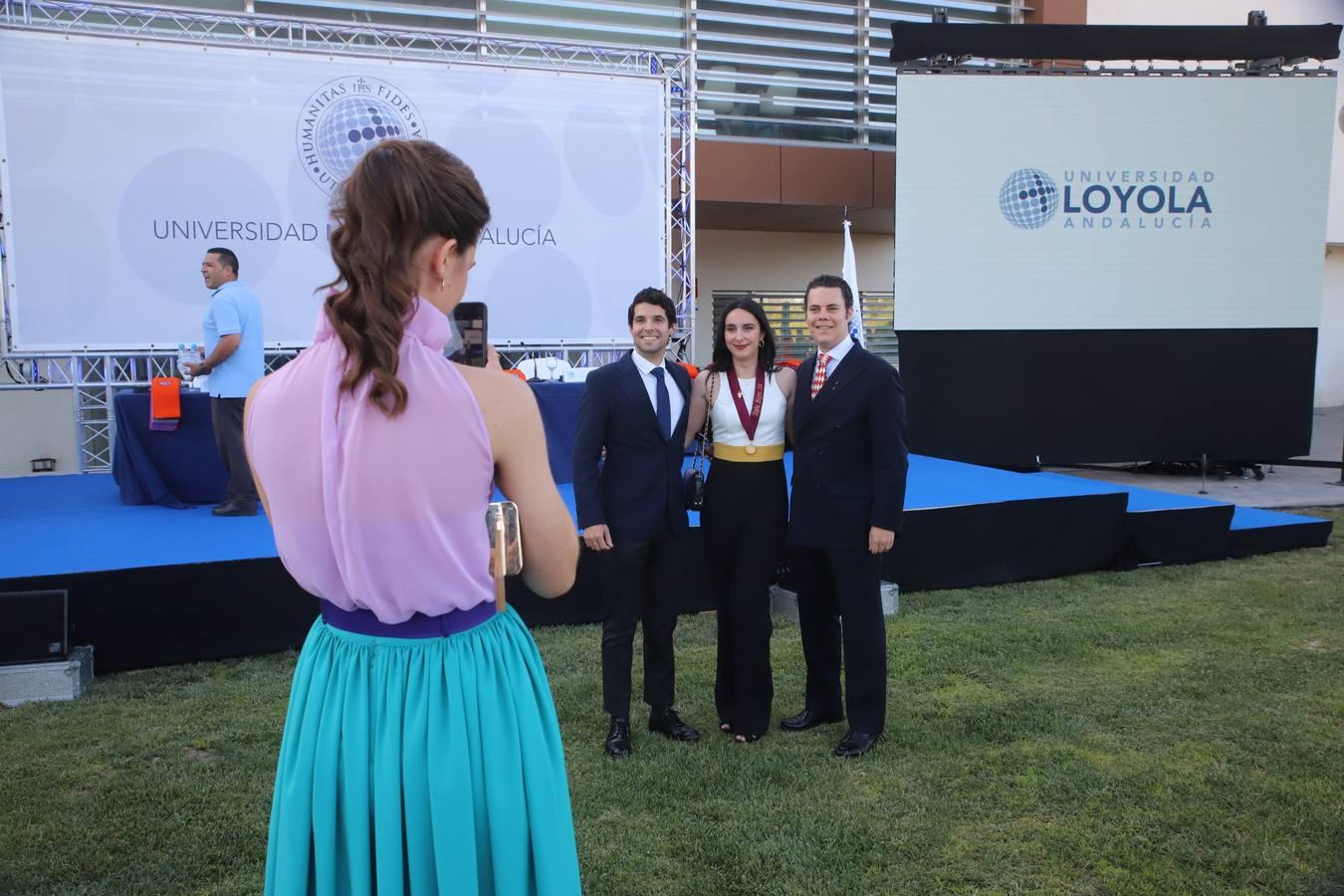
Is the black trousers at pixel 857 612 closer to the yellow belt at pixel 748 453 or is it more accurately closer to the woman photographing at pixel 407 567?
the yellow belt at pixel 748 453

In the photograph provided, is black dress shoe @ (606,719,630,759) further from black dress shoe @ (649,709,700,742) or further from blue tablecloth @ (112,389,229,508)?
blue tablecloth @ (112,389,229,508)

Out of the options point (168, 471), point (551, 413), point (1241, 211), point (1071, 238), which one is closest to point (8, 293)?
point (168, 471)

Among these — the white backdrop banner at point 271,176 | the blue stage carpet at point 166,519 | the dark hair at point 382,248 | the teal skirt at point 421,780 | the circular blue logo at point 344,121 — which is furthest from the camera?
the circular blue logo at point 344,121

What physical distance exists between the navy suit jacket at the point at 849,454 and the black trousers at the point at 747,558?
0.33 ft

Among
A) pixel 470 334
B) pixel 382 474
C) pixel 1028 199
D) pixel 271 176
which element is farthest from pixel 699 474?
pixel 1028 199

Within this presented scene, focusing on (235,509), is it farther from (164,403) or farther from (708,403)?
(708,403)

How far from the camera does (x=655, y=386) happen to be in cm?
377

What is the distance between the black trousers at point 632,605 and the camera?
3750mm

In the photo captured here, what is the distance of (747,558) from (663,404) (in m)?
0.63

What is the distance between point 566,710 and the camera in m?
4.16

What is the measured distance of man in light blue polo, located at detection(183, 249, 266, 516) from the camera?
251 inches

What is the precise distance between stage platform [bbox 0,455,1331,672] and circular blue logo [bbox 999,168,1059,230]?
319 centimetres

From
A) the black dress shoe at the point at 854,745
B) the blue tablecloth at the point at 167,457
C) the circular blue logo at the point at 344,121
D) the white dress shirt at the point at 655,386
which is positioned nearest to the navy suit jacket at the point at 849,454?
the white dress shirt at the point at 655,386

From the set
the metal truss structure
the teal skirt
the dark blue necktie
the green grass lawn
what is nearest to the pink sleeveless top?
the teal skirt
